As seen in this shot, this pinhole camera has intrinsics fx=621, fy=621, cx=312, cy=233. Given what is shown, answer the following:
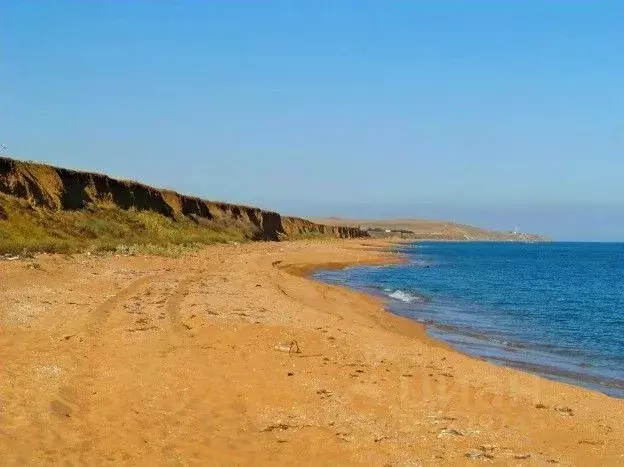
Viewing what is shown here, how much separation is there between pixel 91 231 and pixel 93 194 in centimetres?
955

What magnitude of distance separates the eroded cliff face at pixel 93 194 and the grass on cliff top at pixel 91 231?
1.02m

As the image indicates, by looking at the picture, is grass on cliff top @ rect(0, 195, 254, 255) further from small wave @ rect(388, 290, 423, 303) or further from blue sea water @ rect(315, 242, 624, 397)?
small wave @ rect(388, 290, 423, 303)

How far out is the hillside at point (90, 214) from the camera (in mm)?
33344

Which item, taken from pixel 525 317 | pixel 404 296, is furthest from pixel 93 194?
pixel 525 317

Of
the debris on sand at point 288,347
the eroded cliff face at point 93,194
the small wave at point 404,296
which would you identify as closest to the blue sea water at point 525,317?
the small wave at point 404,296

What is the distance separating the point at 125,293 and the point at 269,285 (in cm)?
795

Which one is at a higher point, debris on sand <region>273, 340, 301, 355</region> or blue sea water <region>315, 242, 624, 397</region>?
debris on sand <region>273, 340, 301, 355</region>

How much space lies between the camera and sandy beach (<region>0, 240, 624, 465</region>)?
7.23 m

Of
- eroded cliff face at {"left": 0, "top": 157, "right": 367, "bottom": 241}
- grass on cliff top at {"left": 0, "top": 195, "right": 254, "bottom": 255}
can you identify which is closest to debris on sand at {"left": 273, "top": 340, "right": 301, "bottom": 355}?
grass on cliff top at {"left": 0, "top": 195, "right": 254, "bottom": 255}

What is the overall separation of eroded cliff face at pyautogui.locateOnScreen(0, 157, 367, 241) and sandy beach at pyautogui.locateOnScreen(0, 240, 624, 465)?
75.4 feet

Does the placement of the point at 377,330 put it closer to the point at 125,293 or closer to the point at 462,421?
the point at 125,293

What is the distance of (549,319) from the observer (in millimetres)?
24812

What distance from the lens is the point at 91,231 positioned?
3941 centimetres

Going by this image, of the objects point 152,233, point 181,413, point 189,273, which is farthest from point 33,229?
point 181,413
